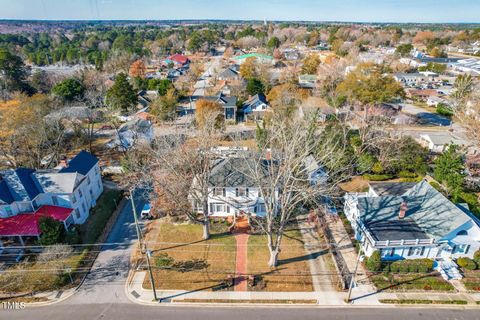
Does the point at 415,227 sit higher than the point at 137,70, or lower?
lower

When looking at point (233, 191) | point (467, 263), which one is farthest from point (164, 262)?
point (467, 263)

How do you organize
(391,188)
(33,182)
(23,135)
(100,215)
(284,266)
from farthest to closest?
1. (23,135)
2. (391,188)
3. (100,215)
4. (33,182)
5. (284,266)

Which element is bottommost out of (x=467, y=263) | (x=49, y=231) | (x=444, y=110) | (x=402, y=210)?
(x=467, y=263)

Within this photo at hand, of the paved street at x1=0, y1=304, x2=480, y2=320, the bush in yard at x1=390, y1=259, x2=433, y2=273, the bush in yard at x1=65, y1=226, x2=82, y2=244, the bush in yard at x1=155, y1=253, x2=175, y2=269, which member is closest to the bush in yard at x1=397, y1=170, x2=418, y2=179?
the bush in yard at x1=390, y1=259, x2=433, y2=273

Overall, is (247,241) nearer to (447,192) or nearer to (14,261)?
(14,261)

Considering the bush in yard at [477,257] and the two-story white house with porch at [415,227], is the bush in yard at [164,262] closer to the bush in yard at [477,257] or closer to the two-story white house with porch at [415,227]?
the two-story white house with porch at [415,227]

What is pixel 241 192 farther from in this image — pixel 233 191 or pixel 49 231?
pixel 49 231

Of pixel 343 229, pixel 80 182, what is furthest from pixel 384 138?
pixel 80 182
